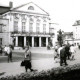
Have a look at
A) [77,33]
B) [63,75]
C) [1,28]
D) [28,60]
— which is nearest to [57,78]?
[63,75]

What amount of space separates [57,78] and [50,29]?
5176cm

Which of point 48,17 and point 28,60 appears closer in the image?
point 28,60

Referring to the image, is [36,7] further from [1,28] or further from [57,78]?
[57,78]

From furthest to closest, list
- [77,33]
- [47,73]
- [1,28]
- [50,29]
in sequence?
[77,33] → [50,29] → [1,28] → [47,73]

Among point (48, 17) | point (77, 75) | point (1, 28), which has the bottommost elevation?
point (77, 75)

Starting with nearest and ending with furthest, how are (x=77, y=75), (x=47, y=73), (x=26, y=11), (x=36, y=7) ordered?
(x=47, y=73) < (x=77, y=75) < (x=26, y=11) < (x=36, y=7)

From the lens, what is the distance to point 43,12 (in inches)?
2277

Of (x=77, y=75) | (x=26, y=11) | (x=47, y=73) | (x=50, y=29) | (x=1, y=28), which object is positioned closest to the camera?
(x=47, y=73)

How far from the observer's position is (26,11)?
48.8 meters

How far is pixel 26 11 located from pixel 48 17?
11616 mm

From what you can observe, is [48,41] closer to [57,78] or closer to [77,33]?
[77,33]

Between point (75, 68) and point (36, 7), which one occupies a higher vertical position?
point (36, 7)

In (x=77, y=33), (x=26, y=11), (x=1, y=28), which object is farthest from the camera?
(x=77, y=33)

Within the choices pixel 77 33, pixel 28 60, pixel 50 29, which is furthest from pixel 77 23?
pixel 28 60
